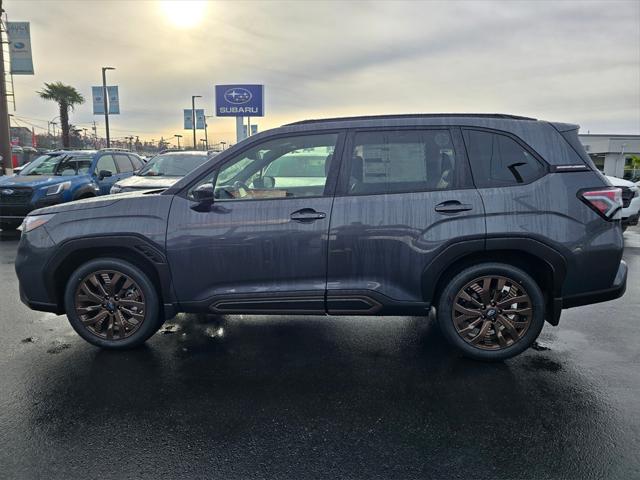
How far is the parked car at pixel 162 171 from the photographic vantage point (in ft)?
27.5

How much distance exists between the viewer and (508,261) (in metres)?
3.52

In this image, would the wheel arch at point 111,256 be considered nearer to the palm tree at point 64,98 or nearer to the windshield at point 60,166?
the windshield at point 60,166

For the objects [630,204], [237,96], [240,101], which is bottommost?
[630,204]

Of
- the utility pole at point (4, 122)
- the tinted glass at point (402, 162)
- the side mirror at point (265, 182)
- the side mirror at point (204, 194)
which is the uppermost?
the utility pole at point (4, 122)

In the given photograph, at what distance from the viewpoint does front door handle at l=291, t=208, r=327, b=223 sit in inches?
135

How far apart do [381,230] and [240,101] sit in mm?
23327

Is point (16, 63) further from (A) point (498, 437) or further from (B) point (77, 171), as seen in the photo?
(A) point (498, 437)

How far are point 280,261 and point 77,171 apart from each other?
8.88 meters

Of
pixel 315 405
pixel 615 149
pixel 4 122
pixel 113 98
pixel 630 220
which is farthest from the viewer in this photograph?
pixel 615 149

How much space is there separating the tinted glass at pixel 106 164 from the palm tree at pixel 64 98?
102 feet

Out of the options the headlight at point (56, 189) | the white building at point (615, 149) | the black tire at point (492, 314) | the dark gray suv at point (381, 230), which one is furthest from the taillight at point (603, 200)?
the white building at point (615, 149)

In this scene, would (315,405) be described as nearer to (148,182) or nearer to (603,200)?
(603,200)

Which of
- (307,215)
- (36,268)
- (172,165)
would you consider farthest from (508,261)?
(172,165)

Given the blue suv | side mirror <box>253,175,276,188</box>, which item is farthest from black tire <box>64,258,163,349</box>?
the blue suv
